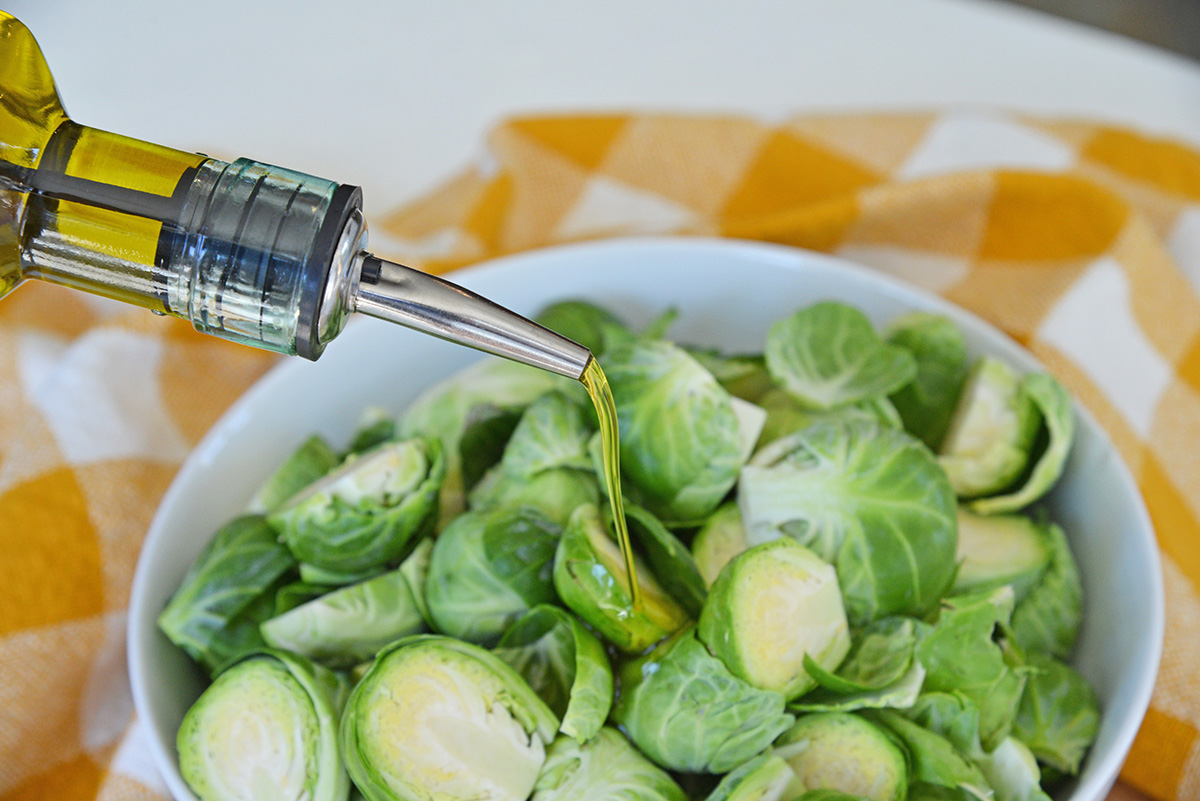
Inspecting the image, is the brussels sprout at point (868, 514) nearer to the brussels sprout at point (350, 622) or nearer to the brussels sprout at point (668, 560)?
the brussels sprout at point (668, 560)

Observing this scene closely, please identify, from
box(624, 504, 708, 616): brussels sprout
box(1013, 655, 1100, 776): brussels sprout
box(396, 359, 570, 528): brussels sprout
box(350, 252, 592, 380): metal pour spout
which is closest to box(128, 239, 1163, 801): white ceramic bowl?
box(1013, 655, 1100, 776): brussels sprout

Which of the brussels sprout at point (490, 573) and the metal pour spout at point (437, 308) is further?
the brussels sprout at point (490, 573)

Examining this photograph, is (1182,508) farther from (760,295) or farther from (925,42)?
(925,42)

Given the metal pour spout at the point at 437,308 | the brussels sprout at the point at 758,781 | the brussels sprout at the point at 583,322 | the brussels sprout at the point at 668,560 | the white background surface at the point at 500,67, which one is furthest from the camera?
the white background surface at the point at 500,67

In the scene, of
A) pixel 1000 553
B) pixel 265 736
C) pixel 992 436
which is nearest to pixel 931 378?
pixel 992 436

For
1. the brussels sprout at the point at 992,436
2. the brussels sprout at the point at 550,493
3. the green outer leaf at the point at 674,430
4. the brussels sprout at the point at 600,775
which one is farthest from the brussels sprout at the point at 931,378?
the brussels sprout at the point at 600,775

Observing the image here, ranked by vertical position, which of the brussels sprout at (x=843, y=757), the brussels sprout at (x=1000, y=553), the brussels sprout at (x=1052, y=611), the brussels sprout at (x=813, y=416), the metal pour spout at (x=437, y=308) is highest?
the metal pour spout at (x=437, y=308)

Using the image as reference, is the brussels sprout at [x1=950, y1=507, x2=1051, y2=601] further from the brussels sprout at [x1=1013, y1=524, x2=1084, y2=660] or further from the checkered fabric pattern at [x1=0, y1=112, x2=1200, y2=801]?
the checkered fabric pattern at [x1=0, y1=112, x2=1200, y2=801]

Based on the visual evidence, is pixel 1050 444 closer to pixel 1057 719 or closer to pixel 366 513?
pixel 1057 719
